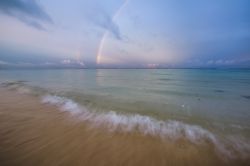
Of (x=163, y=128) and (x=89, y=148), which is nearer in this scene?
(x=89, y=148)

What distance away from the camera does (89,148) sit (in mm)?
3449

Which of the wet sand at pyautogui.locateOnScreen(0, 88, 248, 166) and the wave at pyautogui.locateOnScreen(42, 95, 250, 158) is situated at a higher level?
the wet sand at pyautogui.locateOnScreen(0, 88, 248, 166)

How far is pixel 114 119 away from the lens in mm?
5762

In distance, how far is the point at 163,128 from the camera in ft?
16.3

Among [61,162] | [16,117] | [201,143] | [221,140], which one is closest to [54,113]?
[16,117]

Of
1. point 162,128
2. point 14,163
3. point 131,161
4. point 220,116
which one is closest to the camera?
point 14,163

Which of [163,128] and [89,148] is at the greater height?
[89,148]

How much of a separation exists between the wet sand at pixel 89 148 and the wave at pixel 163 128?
0.31 metres

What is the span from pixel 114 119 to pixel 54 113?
333 centimetres

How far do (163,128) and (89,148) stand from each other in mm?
3104

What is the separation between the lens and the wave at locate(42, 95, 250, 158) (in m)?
3.77

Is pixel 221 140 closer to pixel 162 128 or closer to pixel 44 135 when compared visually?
pixel 162 128

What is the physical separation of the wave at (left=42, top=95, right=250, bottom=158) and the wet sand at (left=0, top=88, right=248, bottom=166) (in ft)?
1.03

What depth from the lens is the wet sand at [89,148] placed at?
299cm
